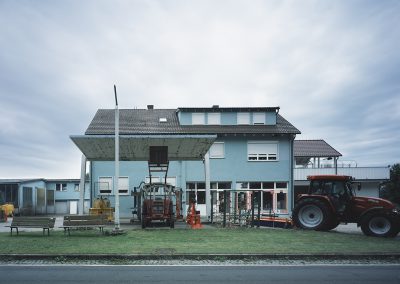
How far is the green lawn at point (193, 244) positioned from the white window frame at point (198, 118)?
1903 centimetres

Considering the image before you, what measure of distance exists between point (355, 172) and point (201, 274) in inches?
1312

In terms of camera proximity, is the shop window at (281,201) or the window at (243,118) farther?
the window at (243,118)

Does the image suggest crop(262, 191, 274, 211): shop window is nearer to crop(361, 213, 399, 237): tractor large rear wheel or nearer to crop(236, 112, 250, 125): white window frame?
crop(236, 112, 250, 125): white window frame

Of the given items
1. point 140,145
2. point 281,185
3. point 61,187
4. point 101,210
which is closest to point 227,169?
point 281,185

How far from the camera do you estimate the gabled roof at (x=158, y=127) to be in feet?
104

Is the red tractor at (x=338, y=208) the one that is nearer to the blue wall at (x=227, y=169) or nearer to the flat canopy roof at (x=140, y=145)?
the flat canopy roof at (x=140, y=145)

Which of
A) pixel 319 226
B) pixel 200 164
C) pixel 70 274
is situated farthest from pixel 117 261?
pixel 200 164

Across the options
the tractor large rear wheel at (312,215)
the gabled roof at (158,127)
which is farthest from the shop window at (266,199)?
the tractor large rear wheel at (312,215)

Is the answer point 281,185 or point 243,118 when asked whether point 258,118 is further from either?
point 281,185

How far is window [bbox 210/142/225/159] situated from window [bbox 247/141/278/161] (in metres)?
2.03

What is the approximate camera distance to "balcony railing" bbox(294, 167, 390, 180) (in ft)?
124

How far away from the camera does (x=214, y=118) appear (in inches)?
1324

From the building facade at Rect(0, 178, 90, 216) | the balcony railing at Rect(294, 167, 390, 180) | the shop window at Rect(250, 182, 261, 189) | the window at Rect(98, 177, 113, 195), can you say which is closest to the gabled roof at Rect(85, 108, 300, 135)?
the window at Rect(98, 177, 113, 195)

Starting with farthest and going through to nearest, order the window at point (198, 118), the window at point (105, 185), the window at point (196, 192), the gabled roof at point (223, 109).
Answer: the window at point (198, 118)
the gabled roof at point (223, 109)
the window at point (196, 192)
the window at point (105, 185)
